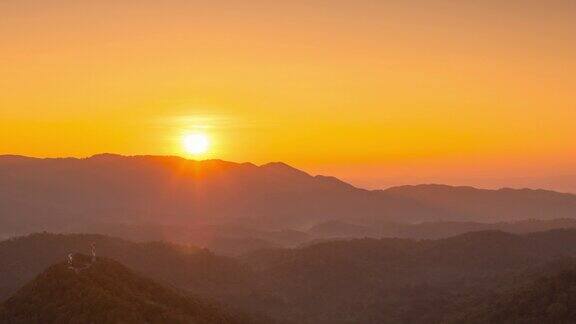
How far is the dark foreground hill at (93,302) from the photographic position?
49.0 metres

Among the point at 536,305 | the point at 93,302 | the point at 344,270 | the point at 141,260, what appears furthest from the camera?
the point at 344,270

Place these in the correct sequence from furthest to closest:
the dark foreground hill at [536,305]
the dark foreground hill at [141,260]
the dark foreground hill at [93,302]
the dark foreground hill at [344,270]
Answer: the dark foreground hill at [141,260] < the dark foreground hill at [344,270] < the dark foreground hill at [536,305] < the dark foreground hill at [93,302]

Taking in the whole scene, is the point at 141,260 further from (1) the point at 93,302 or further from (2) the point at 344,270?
(1) the point at 93,302

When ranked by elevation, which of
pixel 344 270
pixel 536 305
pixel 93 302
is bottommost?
pixel 344 270

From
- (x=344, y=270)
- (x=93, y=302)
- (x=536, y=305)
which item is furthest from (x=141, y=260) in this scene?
(x=536, y=305)

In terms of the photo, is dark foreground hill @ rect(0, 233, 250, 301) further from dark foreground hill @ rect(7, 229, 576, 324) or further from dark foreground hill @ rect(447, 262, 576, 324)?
dark foreground hill @ rect(447, 262, 576, 324)

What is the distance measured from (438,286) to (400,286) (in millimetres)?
8090

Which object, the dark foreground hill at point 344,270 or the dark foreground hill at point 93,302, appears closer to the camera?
the dark foreground hill at point 93,302

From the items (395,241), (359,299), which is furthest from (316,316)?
(395,241)

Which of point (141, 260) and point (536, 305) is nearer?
point (536, 305)

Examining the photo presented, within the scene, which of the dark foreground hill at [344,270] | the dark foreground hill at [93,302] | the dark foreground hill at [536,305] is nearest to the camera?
the dark foreground hill at [93,302]

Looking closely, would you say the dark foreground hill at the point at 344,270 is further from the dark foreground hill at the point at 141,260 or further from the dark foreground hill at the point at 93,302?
the dark foreground hill at the point at 93,302

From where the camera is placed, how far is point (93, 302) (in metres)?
50.1

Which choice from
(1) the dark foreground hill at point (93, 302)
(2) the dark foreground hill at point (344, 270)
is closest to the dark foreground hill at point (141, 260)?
(2) the dark foreground hill at point (344, 270)
